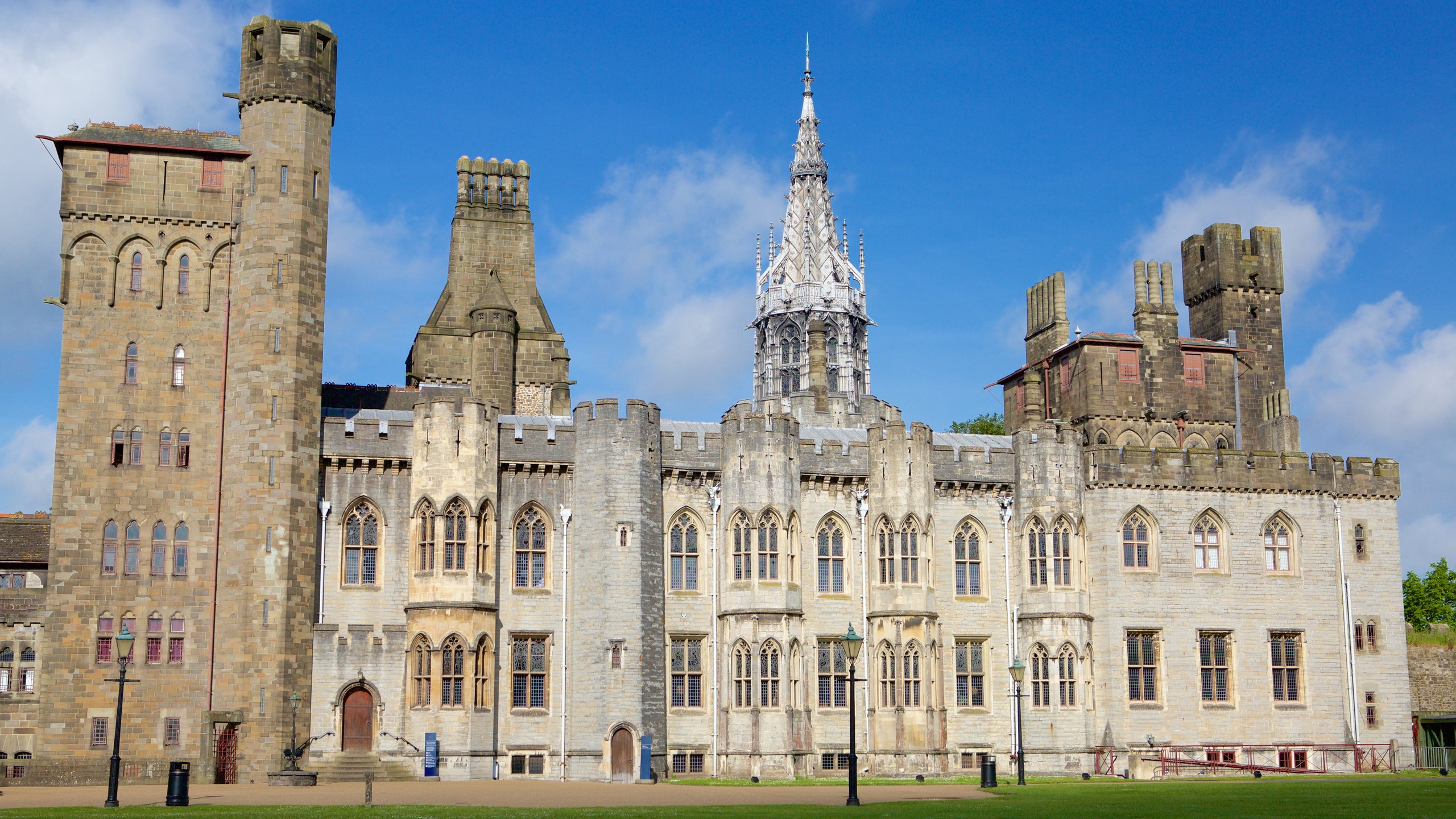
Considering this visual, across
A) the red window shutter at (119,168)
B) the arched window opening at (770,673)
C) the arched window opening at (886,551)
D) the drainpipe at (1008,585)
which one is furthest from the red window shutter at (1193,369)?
the red window shutter at (119,168)

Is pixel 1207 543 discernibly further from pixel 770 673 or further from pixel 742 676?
pixel 742 676

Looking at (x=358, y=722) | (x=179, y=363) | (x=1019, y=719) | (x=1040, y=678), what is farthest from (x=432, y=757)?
(x=1040, y=678)

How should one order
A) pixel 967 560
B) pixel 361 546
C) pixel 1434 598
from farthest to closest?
pixel 1434 598, pixel 967 560, pixel 361 546

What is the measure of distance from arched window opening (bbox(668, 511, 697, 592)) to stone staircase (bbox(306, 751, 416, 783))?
10.0m

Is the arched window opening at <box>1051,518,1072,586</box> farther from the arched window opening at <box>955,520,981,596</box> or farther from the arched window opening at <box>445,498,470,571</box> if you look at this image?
the arched window opening at <box>445,498,470,571</box>

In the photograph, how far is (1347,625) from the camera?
2036 inches

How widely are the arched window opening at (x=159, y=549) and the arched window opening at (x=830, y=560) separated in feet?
65.8

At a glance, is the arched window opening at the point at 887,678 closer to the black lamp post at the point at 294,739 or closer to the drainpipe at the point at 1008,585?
the drainpipe at the point at 1008,585

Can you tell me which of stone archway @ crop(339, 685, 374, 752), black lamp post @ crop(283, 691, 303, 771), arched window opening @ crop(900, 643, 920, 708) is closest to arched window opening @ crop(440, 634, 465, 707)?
stone archway @ crop(339, 685, 374, 752)

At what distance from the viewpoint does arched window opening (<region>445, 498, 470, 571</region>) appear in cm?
4559

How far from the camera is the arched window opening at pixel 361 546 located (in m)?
45.9

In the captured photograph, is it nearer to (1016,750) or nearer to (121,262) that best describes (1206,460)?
(1016,750)

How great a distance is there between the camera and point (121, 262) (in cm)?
4653

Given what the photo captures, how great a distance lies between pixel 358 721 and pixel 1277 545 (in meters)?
31.0
